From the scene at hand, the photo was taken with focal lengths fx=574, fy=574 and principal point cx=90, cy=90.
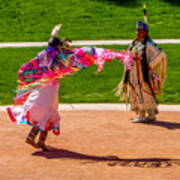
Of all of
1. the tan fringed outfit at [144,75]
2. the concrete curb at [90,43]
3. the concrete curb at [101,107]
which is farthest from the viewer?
the concrete curb at [90,43]

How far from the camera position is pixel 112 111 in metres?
13.4

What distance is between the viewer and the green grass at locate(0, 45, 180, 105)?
1502cm

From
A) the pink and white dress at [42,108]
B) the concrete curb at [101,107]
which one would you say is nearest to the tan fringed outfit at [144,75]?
the concrete curb at [101,107]

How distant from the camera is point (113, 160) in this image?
9406 millimetres

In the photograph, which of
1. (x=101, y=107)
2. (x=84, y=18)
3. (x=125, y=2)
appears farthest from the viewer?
(x=125, y=2)

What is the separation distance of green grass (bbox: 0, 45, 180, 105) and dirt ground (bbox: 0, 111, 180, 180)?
1950mm

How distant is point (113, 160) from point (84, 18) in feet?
54.5

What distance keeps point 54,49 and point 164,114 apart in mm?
4206

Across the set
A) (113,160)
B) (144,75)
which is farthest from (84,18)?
(113,160)

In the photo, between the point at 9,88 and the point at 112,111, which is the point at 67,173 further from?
the point at 9,88

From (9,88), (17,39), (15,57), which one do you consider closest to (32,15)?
(17,39)

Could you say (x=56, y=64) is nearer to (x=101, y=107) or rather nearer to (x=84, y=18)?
(x=101, y=107)

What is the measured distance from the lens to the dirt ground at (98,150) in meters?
8.68

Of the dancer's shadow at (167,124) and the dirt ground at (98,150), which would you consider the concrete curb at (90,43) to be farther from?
the dancer's shadow at (167,124)
